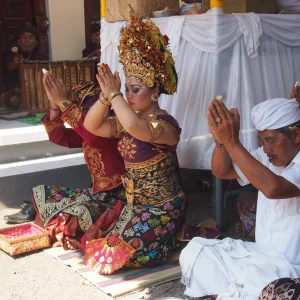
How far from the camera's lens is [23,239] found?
12.8ft

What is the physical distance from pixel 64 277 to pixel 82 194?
0.76 meters

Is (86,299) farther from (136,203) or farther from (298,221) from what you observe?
(298,221)

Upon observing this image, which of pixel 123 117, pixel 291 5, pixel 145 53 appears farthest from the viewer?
pixel 291 5

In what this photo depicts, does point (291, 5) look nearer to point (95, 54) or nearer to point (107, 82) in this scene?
point (107, 82)

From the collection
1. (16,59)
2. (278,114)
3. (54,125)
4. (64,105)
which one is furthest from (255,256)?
(16,59)

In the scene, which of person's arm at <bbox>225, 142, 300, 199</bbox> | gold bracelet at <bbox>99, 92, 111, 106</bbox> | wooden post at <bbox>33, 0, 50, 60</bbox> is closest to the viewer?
person's arm at <bbox>225, 142, 300, 199</bbox>

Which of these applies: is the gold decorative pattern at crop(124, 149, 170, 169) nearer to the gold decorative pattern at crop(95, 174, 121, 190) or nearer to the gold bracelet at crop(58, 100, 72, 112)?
the gold decorative pattern at crop(95, 174, 121, 190)

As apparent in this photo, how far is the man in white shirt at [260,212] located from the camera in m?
2.55

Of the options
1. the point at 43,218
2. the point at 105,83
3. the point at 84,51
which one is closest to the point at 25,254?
Result: the point at 43,218

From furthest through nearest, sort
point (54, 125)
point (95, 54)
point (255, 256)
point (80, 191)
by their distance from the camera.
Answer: point (95, 54) → point (80, 191) → point (54, 125) → point (255, 256)

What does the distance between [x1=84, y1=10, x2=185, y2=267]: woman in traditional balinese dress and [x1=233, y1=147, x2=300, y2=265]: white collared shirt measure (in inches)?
35.0

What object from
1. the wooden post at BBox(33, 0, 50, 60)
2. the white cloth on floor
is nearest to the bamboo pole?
the wooden post at BBox(33, 0, 50, 60)

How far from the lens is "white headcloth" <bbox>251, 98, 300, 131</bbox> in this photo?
104 inches

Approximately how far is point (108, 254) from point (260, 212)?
1.10m
